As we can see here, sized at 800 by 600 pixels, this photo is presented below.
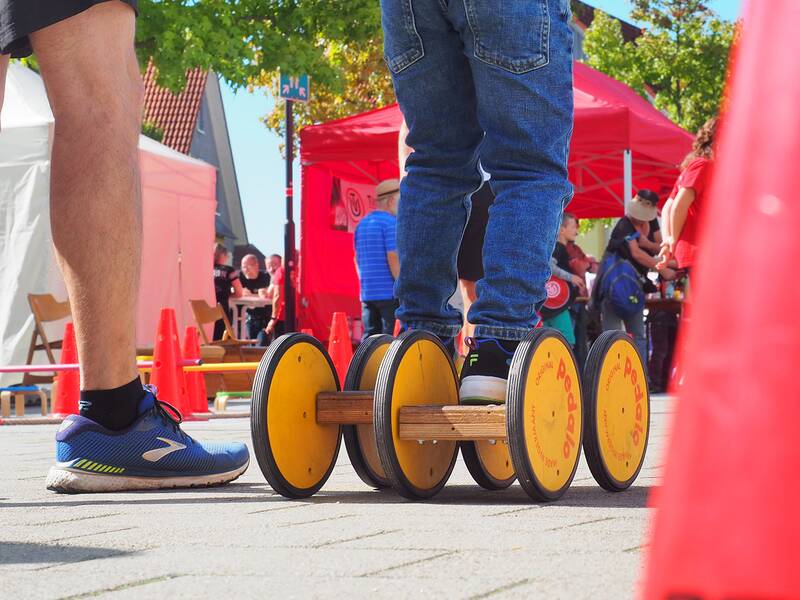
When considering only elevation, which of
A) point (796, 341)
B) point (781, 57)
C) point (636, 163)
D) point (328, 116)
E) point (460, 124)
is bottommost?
point (796, 341)

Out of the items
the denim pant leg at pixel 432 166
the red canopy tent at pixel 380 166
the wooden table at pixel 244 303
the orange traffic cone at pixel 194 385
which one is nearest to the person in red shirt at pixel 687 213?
the orange traffic cone at pixel 194 385

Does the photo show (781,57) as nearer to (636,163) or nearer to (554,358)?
(554,358)

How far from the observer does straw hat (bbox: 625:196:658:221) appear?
1125cm

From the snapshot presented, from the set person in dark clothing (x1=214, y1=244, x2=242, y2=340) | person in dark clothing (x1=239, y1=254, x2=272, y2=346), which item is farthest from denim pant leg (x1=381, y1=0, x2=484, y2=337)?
person in dark clothing (x1=239, y1=254, x2=272, y2=346)

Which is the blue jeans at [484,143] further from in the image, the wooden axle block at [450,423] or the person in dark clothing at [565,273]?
the person in dark clothing at [565,273]

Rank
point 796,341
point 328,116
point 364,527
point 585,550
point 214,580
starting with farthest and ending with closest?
point 328,116 < point 364,527 < point 585,550 < point 214,580 < point 796,341

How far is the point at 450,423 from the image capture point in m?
2.50

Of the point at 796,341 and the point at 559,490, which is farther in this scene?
the point at 559,490

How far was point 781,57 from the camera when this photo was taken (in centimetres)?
51

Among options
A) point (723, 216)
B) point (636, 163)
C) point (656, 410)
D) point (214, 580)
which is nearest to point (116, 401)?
point (214, 580)

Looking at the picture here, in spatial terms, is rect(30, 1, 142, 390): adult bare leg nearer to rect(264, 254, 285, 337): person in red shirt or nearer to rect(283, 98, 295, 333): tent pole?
rect(283, 98, 295, 333): tent pole

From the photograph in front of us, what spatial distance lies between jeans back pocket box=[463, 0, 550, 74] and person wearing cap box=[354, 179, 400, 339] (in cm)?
658

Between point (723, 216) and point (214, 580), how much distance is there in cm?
Result: 116

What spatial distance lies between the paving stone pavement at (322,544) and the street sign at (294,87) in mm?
12536
